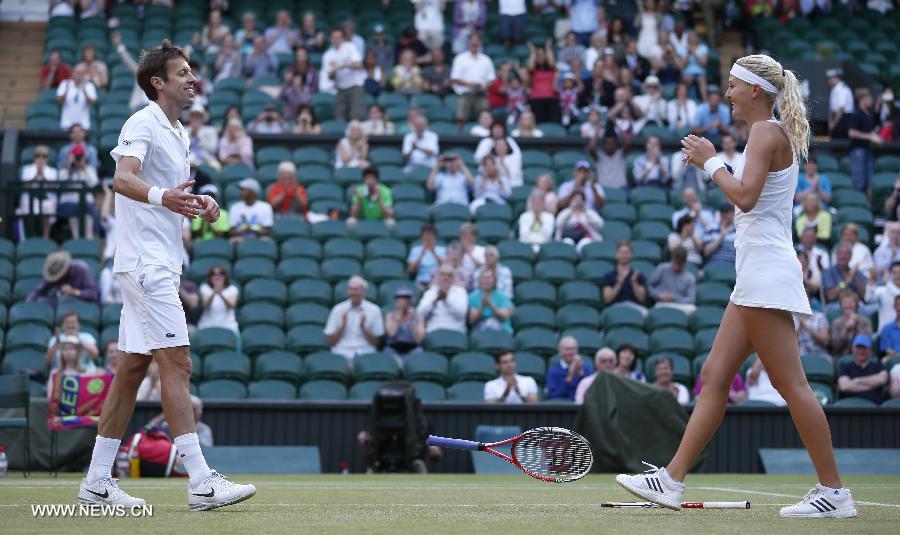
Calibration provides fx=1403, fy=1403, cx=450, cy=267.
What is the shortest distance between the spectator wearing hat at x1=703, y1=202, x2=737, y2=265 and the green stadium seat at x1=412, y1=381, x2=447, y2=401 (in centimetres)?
407

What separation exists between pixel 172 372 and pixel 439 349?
798cm

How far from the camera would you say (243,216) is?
15641 mm

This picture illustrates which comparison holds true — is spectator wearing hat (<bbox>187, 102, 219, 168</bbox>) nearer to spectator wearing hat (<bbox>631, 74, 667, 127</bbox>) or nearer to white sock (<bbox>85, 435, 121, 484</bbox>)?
spectator wearing hat (<bbox>631, 74, 667, 127</bbox>)

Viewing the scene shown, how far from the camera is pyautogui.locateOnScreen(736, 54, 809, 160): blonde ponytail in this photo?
6.04m

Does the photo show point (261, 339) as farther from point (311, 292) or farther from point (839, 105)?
point (839, 105)

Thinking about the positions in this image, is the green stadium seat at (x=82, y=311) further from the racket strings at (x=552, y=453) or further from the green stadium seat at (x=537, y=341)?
the racket strings at (x=552, y=453)

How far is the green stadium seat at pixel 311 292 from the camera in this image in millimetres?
14602

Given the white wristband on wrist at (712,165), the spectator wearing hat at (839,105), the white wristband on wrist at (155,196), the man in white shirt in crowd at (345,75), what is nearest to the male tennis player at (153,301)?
the white wristband on wrist at (155,196)

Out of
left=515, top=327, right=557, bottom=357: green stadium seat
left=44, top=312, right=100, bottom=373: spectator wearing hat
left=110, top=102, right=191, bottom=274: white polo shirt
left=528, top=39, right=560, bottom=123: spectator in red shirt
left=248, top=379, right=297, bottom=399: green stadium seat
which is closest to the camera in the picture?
left=110, top=102, right=191, bottom=274: white polo shirt

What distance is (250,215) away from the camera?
15648mm

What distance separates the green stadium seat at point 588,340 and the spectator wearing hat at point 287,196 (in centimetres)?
376

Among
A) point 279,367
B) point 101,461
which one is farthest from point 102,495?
point 279,367

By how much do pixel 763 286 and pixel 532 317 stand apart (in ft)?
27.8

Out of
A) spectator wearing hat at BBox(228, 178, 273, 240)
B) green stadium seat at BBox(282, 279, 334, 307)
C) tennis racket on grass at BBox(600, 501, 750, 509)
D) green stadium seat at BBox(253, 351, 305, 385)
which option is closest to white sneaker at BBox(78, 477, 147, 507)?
tennis racket on grass at BBox(600, 501, 750, 509)
